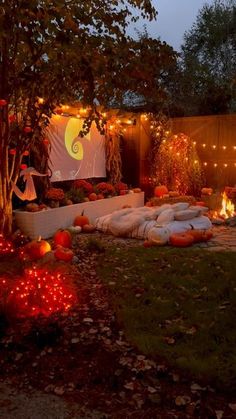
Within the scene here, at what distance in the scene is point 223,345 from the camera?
11.2 feet

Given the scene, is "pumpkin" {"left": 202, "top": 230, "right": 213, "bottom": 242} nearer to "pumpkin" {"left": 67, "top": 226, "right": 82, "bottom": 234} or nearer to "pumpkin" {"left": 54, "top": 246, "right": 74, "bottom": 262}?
"pumpkin" {"left": 67, "top": 226, "right": 82, "bottom": 234}

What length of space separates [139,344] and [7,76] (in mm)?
4192

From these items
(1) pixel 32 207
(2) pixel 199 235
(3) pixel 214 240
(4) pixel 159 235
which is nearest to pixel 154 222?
(4) pixel 159 235

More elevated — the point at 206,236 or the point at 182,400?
the point at 206,236

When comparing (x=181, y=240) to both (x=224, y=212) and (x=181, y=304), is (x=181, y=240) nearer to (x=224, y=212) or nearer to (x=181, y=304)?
(x=181, y=304)

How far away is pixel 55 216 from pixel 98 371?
5144 mm

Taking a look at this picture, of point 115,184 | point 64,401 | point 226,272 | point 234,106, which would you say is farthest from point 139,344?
point 234,106

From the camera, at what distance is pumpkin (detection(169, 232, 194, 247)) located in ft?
22.5

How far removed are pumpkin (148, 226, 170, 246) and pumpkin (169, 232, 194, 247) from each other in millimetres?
93

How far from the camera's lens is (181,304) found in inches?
171

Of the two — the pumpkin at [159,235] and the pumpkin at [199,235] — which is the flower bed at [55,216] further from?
the pumpkin at [199,235]

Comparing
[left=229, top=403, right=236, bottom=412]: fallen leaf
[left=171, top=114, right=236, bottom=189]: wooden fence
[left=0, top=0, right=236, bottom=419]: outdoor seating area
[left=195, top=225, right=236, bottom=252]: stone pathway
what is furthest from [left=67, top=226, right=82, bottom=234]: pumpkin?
[left=229, top=403, right=236, bottom=412]: fallen leaf

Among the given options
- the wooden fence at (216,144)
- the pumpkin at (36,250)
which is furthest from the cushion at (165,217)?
the wooden fence at (216,144)

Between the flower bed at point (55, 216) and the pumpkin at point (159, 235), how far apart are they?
1.96 metres
